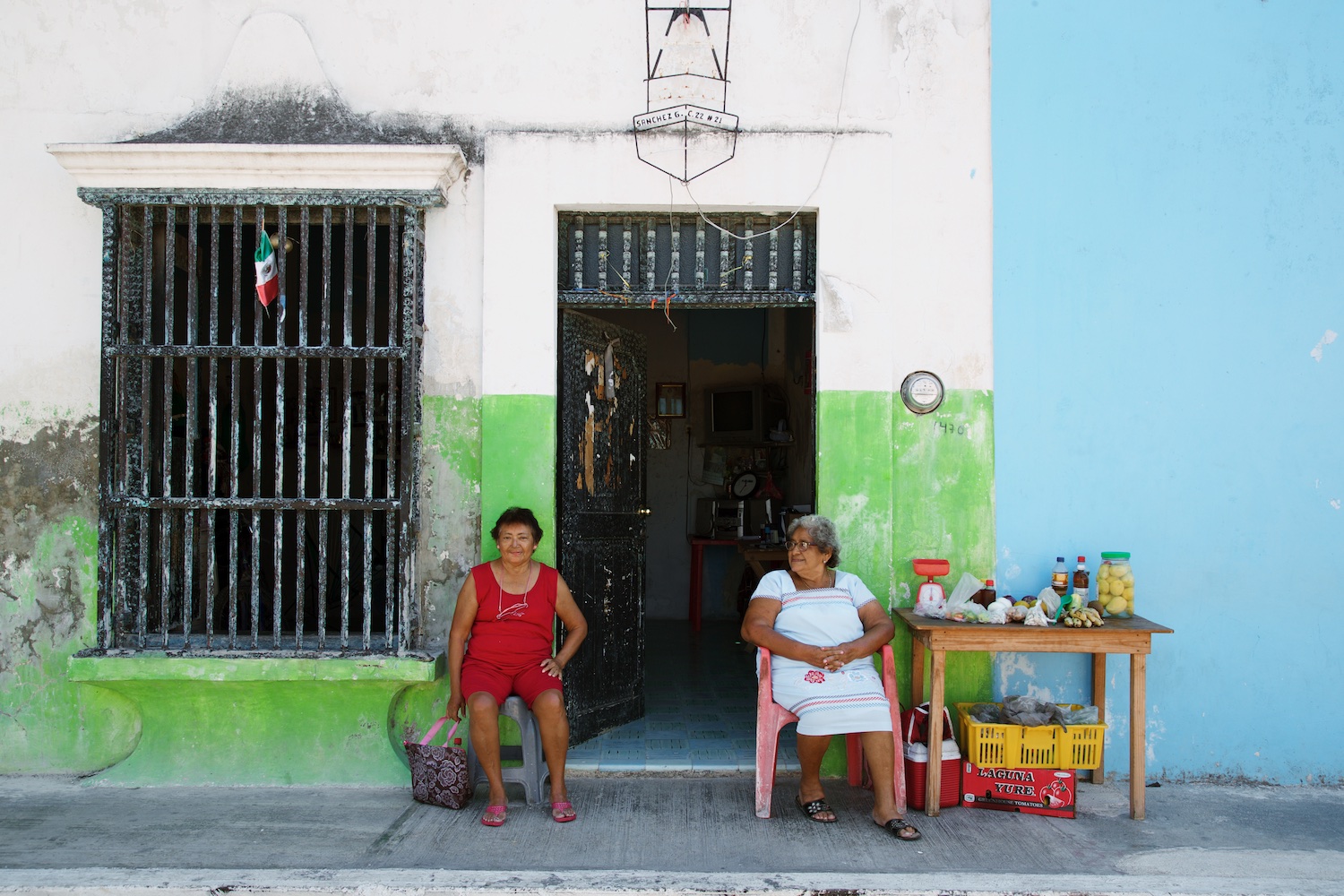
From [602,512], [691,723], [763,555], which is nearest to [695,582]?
[763,555]

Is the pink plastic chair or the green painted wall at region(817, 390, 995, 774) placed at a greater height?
the green painted wall at region(817, 390, 995, 774)

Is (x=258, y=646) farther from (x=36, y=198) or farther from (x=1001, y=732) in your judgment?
(x=1001, y=732)

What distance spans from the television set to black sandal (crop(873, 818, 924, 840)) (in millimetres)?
5438

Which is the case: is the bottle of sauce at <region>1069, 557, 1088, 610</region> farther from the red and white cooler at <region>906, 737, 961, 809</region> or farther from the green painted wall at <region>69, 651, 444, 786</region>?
the green painted wall at <region>69, 651, 444, 786</region>

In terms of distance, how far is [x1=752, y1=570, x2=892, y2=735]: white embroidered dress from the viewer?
3.90 metres

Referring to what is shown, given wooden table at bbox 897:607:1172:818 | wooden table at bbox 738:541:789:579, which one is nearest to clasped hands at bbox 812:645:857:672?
wooden table at bbox 897:607:1172:818

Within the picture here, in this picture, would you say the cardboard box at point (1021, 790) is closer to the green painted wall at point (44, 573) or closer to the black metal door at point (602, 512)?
the black metal door at point (602, 512)

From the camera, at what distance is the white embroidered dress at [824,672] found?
3.90 meters

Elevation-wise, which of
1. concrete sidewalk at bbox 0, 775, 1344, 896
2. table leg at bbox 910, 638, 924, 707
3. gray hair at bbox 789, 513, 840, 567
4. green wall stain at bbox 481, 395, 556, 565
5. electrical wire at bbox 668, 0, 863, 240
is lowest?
concrete sidewalk at bbox 0, 775, 1344, 896

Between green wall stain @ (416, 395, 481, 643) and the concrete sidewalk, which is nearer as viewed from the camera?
the concrete sidewalk

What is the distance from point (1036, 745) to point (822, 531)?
4.24 feet

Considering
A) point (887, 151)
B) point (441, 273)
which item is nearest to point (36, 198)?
point (441, 273)

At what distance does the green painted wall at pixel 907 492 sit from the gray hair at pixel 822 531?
271 millimetres

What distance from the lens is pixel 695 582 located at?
8.60 metres
